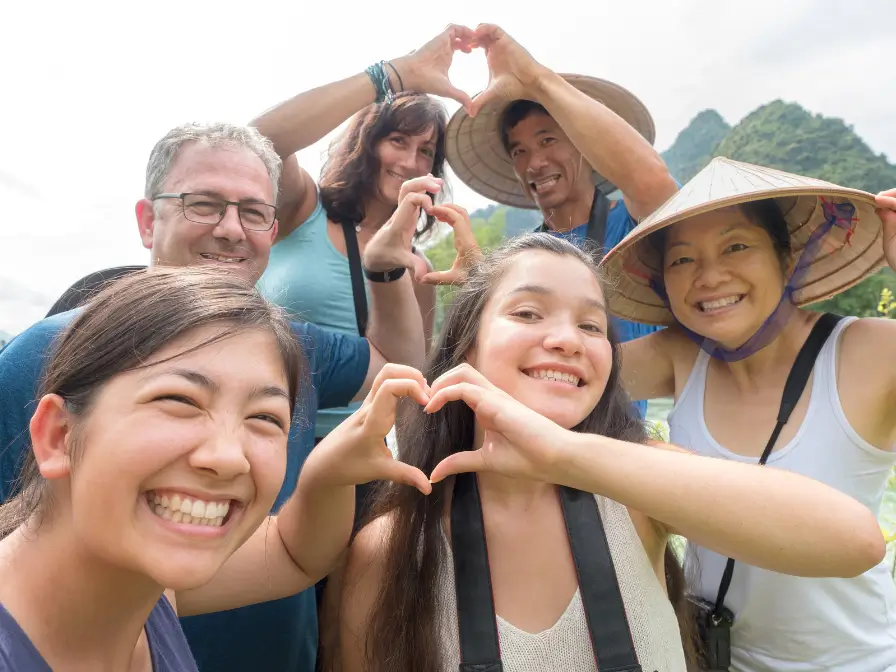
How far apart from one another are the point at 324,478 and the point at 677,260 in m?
1.67

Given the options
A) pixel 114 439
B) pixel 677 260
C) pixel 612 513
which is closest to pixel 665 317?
pixel 677 260

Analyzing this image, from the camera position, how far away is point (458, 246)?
2.63 metres

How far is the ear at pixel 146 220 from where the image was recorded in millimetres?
2287

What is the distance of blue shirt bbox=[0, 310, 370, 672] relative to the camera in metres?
1.64

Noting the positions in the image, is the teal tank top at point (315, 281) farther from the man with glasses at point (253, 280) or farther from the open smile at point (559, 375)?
the open smile at point (559, 375)

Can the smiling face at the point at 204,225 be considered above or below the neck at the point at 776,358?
above

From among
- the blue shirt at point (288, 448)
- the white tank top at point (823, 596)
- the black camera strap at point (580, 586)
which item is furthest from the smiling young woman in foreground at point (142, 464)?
the white tank top at point (823, 596)

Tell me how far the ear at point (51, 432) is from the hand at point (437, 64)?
98.5 inches

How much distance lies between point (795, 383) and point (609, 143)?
1299 mm

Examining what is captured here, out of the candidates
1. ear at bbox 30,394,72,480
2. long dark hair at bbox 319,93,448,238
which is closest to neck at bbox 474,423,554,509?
ear at bbox 30,394,72,480

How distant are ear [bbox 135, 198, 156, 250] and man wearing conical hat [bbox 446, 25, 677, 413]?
5.55 ft

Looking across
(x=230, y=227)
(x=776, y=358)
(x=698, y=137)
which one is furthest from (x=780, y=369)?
(x=698, y=137)

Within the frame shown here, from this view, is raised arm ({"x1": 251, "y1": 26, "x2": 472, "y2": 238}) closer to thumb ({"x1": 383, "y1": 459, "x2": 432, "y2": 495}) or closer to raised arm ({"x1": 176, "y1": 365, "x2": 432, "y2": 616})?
raised arm ({"x1": 176, "y1": 365, "x2": 432, "y2": 616})

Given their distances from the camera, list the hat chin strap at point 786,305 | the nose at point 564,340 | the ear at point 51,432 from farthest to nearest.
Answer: the hat chin strap at point 786,305
the nose at point 564,340
the ear at point 51,432
